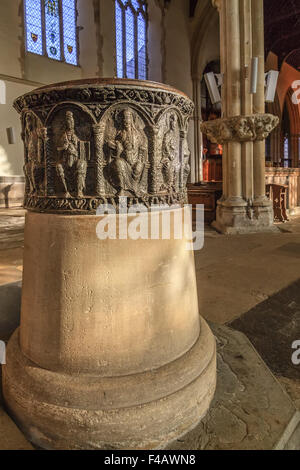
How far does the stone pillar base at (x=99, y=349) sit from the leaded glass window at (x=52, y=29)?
39.6 feet

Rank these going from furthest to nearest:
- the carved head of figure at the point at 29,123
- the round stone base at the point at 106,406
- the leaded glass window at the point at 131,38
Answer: the leaded glass window at the point at 131,38 < the carved head of figure at the point at 29,123 < the round stone base at the point at 106,406

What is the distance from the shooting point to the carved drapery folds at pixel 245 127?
5.80 m

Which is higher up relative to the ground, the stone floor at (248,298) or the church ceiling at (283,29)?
the church ceiling at (283,29)

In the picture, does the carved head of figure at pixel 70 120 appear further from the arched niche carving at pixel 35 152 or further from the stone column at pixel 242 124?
the stone column at pixel 242 124

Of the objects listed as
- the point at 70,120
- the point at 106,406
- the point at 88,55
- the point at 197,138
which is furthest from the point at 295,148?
the point at 106,406

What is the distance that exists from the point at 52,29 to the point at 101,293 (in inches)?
511

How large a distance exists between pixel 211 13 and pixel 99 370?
686 inches

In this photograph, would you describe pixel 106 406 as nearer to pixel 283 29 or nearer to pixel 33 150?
pixel 33 150

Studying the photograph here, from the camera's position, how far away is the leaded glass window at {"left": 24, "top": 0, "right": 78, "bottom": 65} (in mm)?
11000

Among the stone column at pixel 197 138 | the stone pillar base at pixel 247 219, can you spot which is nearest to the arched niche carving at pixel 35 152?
the stone pillar base at pixel 247 219

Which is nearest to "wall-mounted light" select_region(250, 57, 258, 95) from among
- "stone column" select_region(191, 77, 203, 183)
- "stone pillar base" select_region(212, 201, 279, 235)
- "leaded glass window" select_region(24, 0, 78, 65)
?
"stone pillar base" select_region(212, 201, 279, 235)

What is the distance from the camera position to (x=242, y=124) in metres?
5.83

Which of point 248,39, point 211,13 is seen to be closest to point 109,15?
point 211,13

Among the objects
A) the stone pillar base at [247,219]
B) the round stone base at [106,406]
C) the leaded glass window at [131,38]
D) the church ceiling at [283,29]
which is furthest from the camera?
the leaded glass window at [131,38]
